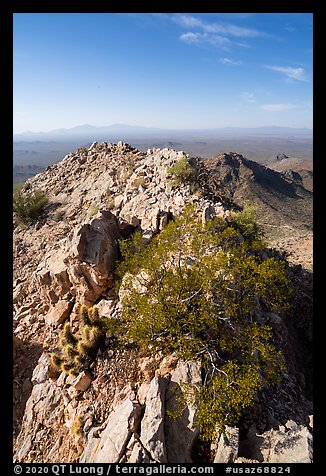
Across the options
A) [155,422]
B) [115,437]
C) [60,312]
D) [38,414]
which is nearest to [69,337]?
[60,312]

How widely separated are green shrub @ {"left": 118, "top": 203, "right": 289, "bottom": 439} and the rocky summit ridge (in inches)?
22.7

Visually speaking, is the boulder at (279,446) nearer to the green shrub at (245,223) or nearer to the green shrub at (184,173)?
the green shrub at (245,223)

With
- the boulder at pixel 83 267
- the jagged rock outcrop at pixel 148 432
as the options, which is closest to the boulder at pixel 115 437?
the jagged rock outcrop at pixel 148 432

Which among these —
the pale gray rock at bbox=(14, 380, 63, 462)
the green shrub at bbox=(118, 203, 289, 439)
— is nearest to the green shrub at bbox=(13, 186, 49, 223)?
the green shrub at bbox=(118, 203, 289, 439)

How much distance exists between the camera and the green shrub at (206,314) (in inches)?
303

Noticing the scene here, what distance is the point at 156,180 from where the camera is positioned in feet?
51.7

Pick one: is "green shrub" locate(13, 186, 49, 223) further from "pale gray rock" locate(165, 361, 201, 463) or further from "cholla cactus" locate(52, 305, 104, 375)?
"pale gray rock" locate(165, 361, 201, 463)

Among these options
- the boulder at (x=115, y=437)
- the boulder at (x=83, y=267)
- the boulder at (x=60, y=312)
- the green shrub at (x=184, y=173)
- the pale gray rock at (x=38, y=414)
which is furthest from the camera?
the green shrub at (x=184, y=173)

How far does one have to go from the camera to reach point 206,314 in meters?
8.44

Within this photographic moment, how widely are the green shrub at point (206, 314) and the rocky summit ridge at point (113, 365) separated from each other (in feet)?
1.89
